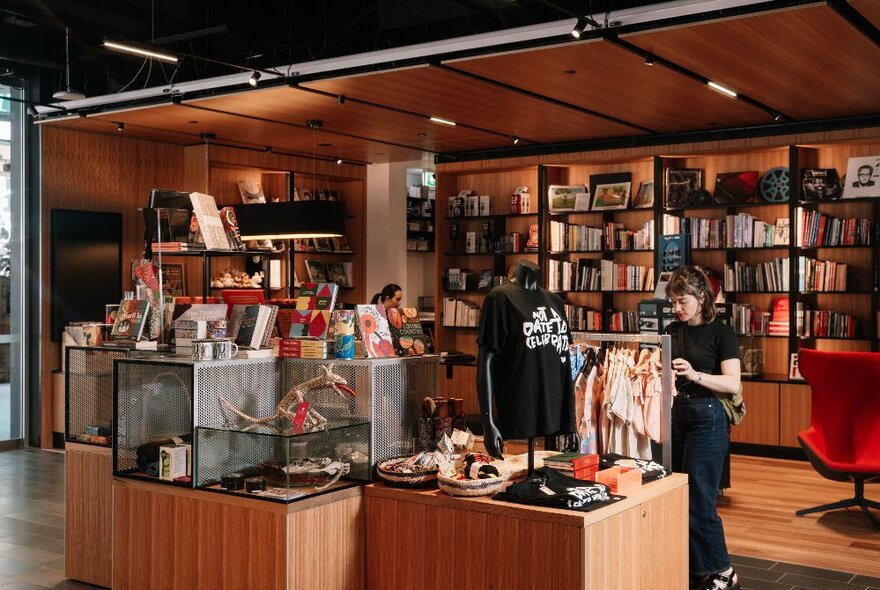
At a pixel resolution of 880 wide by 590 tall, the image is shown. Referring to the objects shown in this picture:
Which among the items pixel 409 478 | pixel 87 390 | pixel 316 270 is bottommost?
pixel 409 478

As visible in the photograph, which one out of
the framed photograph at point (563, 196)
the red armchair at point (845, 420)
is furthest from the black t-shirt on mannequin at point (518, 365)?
the framed photograph at point (563, 196)

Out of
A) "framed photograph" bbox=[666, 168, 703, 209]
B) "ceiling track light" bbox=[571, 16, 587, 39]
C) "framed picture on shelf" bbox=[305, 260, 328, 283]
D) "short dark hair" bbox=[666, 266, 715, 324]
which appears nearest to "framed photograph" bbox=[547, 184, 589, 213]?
"framed photograph" bbox=[666, 168, 703, 209]

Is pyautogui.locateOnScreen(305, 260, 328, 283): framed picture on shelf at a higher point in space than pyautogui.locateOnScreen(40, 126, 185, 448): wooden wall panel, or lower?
lower

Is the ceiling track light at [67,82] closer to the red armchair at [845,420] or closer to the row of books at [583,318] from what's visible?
the row of books at [583,318]

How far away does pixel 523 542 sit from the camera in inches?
143

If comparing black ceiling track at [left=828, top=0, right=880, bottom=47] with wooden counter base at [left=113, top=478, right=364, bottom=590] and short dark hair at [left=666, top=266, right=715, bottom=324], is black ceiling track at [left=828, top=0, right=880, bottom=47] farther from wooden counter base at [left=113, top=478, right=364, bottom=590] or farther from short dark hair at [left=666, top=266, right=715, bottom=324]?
wooden counter base at [left=113, top=478, right=364, bottom=590]

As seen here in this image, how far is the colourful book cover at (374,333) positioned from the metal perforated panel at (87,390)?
5.06 ft

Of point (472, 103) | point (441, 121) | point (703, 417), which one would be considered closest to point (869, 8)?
point (703, 417)

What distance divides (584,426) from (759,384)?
195 inches

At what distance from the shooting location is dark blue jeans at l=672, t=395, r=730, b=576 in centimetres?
463

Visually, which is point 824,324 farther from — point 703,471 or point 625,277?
point 703,471

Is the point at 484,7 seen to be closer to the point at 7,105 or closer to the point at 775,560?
the point at 7,105

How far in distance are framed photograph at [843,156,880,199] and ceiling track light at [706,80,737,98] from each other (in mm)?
2008

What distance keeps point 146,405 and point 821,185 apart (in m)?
6.90
